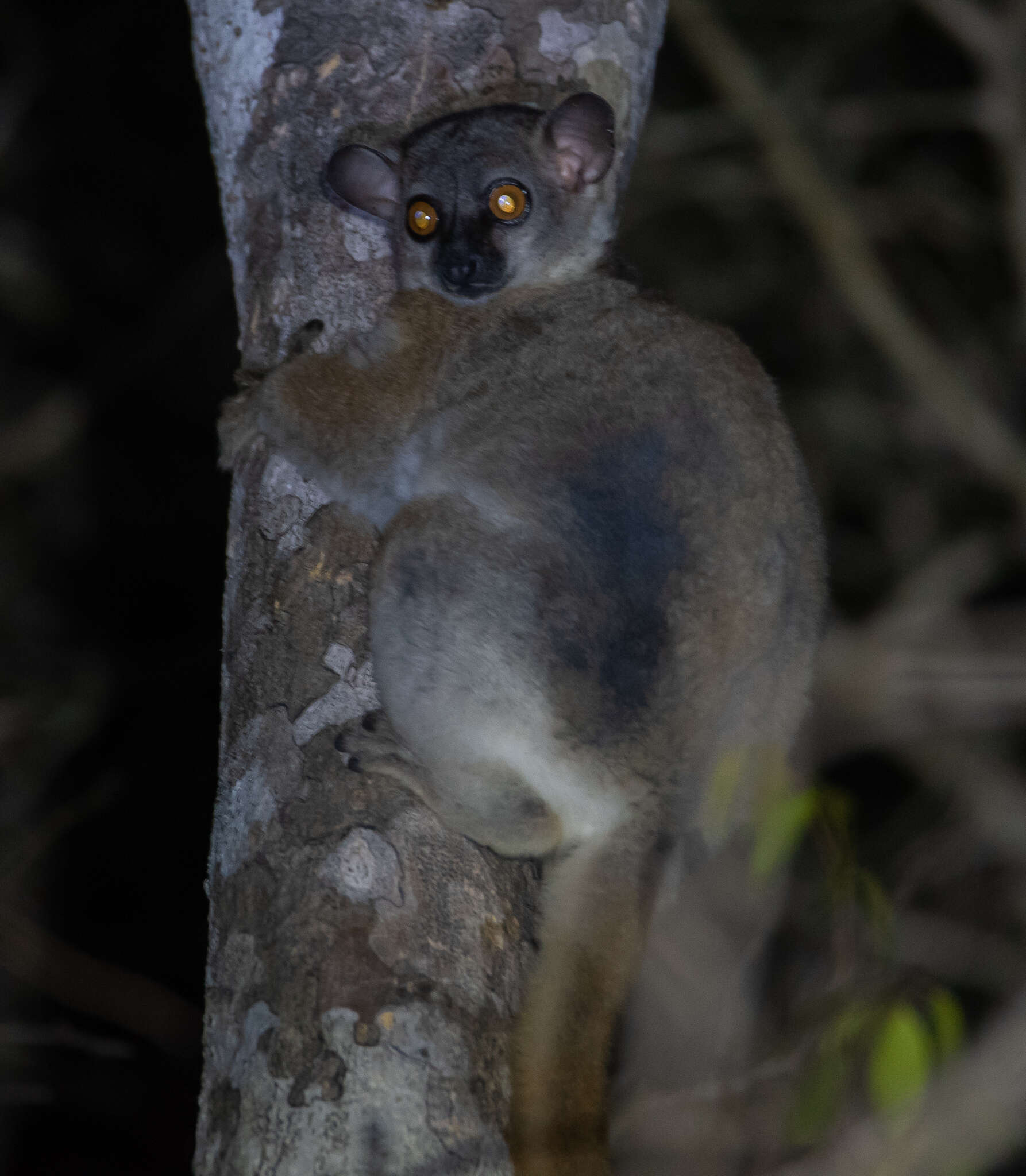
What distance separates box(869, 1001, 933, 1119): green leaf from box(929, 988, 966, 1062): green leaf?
0.41ft

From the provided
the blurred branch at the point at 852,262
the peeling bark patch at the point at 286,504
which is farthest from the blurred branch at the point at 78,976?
the blurred branch at the point at 852,262

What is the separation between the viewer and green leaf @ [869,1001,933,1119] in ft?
7.11

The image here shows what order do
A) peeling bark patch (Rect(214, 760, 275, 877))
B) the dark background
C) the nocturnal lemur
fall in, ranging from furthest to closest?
the dark background
the nocturnal lemur
peeling bark patch (Rect(214, 760, 275, 877))

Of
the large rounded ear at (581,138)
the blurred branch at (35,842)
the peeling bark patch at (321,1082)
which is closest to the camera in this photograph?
the peeling bark patch at (321,1082)

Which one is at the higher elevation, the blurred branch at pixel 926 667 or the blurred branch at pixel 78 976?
the blurred branch at pixel 926 667

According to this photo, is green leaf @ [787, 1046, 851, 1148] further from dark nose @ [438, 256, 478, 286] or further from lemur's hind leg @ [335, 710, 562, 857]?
dark nose @ [438, 256, 478, 286]

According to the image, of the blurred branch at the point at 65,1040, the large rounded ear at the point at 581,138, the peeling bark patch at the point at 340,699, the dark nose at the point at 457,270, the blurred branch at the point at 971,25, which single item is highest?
the blurred branch at the point at 971,25

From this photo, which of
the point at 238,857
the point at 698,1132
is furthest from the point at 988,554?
the point at 238,857

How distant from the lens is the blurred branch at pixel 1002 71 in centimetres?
545

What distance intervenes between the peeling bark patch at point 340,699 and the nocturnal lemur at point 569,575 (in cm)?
3

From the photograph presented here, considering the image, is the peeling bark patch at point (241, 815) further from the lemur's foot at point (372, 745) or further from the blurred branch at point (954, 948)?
the blurred branch at point (954, 948)

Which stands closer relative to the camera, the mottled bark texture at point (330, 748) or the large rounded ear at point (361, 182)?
the mottled bark texture at point (330, 748)

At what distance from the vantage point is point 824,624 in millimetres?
2795

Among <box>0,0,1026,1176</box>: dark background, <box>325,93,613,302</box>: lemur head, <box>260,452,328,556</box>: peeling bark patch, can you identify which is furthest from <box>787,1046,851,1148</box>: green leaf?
<box>0,0,1026,1176</box>: dark background
